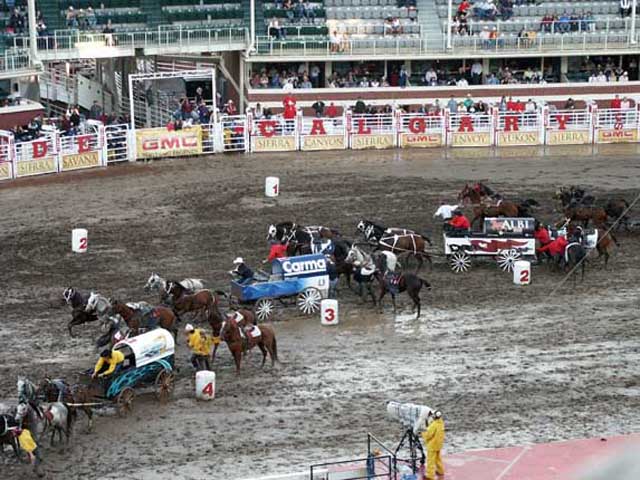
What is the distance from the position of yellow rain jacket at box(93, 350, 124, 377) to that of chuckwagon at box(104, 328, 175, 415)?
121 millimetres

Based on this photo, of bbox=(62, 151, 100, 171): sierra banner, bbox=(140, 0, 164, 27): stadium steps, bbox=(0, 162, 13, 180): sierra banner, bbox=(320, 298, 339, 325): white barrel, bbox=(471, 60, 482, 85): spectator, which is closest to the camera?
bbox=(320, 298, 339, 325): white barrel

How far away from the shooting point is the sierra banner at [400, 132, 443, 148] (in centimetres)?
3466

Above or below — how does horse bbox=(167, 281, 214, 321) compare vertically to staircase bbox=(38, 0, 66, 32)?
below

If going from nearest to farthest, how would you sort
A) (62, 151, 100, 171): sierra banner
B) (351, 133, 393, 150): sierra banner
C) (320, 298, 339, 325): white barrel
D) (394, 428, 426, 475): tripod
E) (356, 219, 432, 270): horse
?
1. (394, 428, 426, 475): tripod
2. (320, 298, 339, 325): white barrel
3. (356, 219, 432, 270): horse
4. (62, 151, 100, 171): sierra banner
5. (351, 133, 393, 150): sierra banner

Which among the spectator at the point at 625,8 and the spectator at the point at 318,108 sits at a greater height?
the spectator at the point at 625,8

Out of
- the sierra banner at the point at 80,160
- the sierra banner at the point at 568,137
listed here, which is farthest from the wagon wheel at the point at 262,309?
the sierra banner at the point at 568,137

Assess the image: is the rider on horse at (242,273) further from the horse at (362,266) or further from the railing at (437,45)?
the railing at (437,45)

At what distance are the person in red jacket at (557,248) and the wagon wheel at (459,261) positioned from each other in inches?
55.3

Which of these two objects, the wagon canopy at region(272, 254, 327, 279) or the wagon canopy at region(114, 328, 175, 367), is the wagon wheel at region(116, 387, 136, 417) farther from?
the wagon canopy at region(272, 254, 327, 279)

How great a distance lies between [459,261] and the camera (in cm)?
2159

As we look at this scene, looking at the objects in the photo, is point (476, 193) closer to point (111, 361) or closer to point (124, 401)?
point (124, 401)

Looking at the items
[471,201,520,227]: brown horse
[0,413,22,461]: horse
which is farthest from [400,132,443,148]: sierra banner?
[0,413,22,461]: horse

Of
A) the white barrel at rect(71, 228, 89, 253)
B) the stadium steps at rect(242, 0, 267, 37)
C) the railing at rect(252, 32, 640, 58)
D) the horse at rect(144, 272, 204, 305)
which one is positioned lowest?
the white barrel at rect(71, 228, 89, 253)

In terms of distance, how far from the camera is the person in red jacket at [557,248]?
21.1 m
